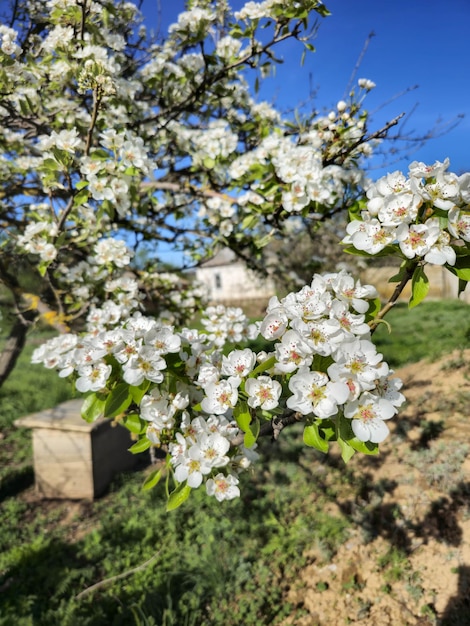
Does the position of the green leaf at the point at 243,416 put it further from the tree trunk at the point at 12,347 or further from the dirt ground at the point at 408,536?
the tree trunk at the point at 12,347

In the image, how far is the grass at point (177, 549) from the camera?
99.1 inches

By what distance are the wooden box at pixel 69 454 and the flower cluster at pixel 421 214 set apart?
137 inches

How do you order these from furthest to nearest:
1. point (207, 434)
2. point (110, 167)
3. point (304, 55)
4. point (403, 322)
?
point (403, 322) → point (304, 55) → point (110, 167) → point (207, 434)

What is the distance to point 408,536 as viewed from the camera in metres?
2.64

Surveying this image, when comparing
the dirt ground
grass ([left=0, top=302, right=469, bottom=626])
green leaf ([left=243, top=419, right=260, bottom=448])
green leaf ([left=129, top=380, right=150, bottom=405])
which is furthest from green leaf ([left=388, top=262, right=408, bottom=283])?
grass ([left=0, top=302, right=469, bottom=626])

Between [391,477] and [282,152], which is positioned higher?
[282,152]

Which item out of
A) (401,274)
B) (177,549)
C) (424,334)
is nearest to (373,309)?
(401,274)

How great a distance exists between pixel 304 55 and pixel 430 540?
3001 mm

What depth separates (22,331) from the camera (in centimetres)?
414

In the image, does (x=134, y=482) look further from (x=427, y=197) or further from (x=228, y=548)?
(x=427, y=197)

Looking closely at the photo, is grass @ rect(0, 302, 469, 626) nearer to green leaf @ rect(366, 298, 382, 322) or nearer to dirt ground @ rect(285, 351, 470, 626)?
dirt ground @ rect(285, 351, 470, 626)

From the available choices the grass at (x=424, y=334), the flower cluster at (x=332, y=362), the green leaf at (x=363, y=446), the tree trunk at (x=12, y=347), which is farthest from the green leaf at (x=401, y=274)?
the tree trunk at (x=12, y=347)

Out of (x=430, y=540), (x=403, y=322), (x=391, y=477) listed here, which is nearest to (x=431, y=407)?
(x=391, y=477)

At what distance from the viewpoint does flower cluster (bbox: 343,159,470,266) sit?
3.27ft
